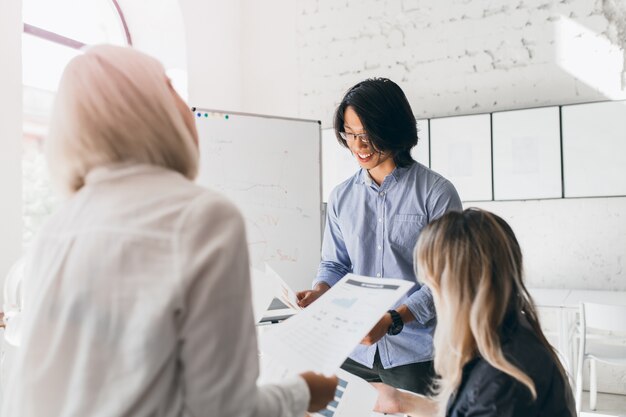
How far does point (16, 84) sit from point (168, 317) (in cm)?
226

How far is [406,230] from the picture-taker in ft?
5.18

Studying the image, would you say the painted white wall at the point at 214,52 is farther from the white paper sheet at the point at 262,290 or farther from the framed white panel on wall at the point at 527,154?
the white paper sheet at the point at 262,290

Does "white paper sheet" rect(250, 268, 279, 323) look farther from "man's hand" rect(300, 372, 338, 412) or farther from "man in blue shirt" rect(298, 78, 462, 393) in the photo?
"man's hand" rect(300, 372, 338, 412)

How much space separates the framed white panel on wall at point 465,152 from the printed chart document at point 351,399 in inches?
101

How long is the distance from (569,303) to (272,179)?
166 centimetres

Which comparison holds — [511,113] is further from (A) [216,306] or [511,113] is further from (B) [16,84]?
(A) [216,306]

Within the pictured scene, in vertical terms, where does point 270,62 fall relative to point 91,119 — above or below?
above

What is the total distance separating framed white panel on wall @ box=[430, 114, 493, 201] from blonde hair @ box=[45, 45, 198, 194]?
3.06m

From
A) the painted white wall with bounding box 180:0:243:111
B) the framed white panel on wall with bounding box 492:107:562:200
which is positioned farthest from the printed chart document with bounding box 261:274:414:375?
the painted white wall with bounding box 180:0:243:111

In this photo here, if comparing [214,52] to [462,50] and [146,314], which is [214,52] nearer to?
[462,50]

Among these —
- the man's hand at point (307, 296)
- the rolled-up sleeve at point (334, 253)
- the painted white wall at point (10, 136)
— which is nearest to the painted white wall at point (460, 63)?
the painted white wall at point (10, 136)

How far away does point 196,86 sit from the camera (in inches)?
151

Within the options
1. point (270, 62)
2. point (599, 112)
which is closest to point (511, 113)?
point (599, 112)

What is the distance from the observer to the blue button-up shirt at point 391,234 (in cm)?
152
